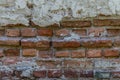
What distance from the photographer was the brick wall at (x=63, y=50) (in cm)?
261

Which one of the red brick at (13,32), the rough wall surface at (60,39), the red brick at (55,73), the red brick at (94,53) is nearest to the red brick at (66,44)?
the rough wall surface at (60,39)

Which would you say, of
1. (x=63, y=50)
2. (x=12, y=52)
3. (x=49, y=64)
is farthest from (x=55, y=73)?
(x=12, y=52)

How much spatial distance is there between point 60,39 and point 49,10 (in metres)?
0.28

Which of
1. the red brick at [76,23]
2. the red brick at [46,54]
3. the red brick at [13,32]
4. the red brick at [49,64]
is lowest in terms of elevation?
the red brick at [49,64]

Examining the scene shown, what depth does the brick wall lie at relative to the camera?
2605mm

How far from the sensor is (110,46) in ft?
8.56

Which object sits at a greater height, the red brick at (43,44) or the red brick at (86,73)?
the red brick at (43,44)

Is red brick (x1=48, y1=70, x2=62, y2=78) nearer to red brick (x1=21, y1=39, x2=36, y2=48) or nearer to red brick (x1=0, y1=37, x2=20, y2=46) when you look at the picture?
red brick (x1=21, y1=39, x2=36, y2=48)

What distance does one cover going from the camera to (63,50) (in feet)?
8.65

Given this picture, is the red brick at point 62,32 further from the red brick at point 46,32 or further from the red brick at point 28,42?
the red brick at point 28,42

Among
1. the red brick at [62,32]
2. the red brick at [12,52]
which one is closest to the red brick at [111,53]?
the red brick at [62,32]

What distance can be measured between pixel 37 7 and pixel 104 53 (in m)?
0.73

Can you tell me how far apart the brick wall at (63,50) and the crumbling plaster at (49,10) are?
6 centimetres

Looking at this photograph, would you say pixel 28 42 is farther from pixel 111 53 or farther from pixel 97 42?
pixel 111 53
